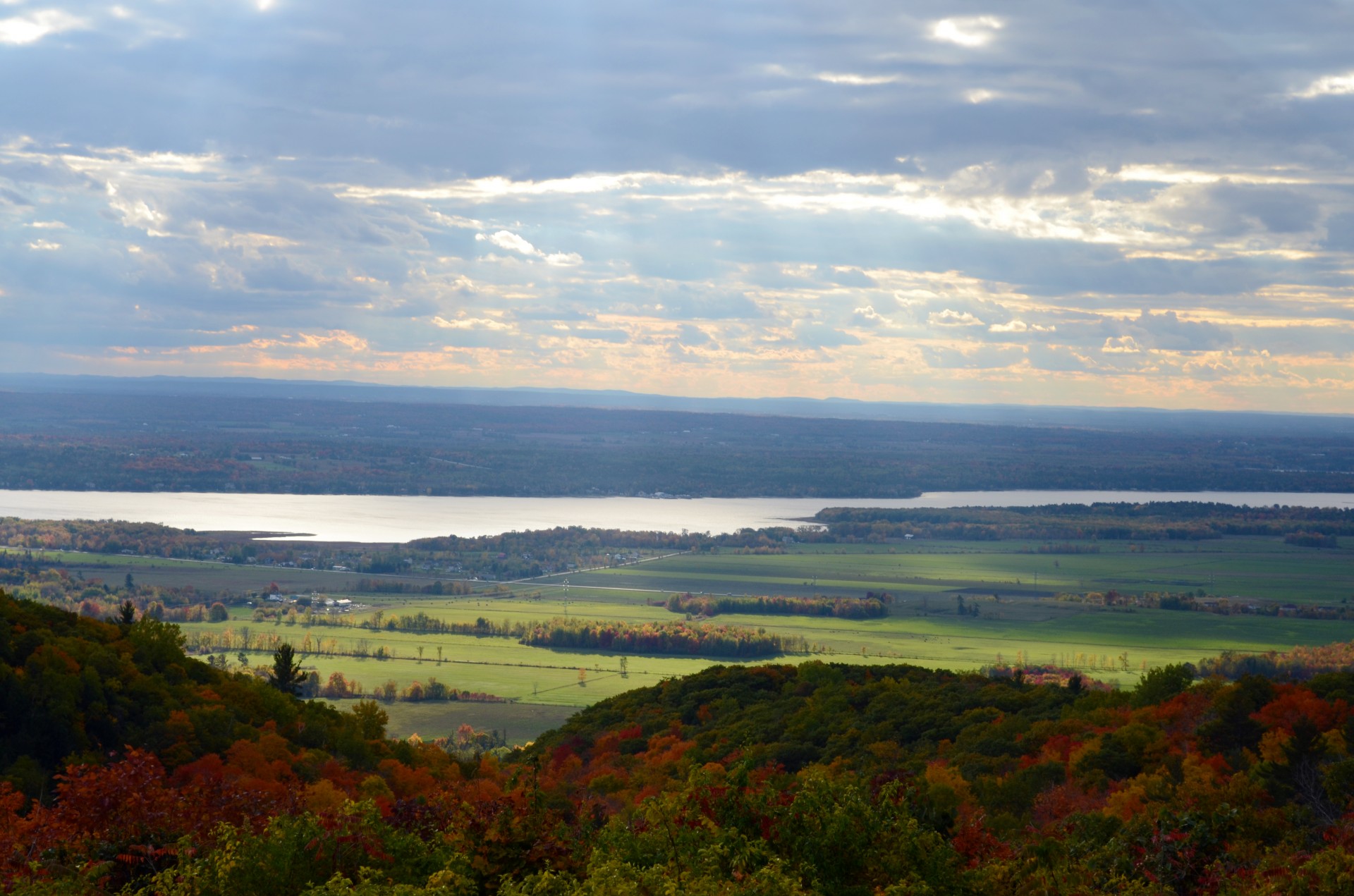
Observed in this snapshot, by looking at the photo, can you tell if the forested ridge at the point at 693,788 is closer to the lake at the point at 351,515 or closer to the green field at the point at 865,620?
the green field at the point at 865,620

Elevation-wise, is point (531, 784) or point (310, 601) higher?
point (531, 784)

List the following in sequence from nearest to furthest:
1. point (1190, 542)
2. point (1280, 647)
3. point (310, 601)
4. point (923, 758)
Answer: point (923, 758)
point (1280, 647)
point (310, 601)
point (1190, 542)

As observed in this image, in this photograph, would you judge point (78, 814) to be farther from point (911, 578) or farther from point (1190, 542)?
point (1190, 542)

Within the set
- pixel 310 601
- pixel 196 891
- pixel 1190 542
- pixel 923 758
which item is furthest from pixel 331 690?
pixel 1190 542

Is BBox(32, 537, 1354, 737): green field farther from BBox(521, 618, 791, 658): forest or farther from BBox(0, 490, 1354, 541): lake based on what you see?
BBox(0, 490, 1354, 541): lake

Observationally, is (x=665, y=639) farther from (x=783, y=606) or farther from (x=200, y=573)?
(x=200, y=573)

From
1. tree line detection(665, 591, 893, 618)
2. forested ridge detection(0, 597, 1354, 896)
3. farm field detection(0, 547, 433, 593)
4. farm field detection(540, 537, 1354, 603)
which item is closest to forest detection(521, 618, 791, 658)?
tree line detection(665, 591, 893, 618)

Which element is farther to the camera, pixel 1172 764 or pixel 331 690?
pixel 331 690
